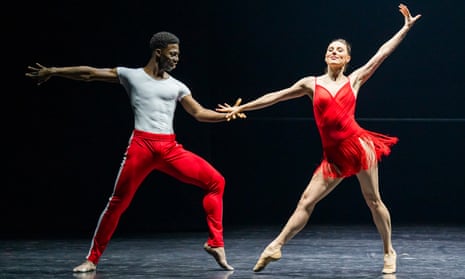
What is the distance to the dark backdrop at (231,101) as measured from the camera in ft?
25.9

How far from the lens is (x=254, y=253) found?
6.67m

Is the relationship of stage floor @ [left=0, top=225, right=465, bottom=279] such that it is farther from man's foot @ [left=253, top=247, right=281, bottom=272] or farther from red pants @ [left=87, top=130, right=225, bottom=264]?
red pants @ [left=87, top=130, right=225, bottom=264]

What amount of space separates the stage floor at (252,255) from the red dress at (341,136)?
2.02 feet

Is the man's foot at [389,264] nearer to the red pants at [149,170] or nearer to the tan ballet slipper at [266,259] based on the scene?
the tan ballet slipper at [266,259]

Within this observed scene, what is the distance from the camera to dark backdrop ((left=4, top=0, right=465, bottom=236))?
7.89 meters

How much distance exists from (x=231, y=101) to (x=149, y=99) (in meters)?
2.98

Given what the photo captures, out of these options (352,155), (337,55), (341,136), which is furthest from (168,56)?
(352,155)

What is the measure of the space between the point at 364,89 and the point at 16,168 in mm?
3007

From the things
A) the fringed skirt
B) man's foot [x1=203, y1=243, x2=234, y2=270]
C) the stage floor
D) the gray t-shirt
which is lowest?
the stage floor

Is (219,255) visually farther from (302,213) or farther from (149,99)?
(149,99)

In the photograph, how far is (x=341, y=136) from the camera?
561 cm

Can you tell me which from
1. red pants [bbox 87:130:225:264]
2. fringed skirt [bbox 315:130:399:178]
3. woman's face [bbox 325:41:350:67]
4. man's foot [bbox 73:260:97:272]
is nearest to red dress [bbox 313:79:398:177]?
fringed skirt [bbox 315:130:399:178]

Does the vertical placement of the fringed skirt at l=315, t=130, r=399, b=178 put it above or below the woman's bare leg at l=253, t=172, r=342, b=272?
above

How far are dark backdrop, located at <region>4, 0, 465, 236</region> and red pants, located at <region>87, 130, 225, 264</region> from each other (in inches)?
81.7
